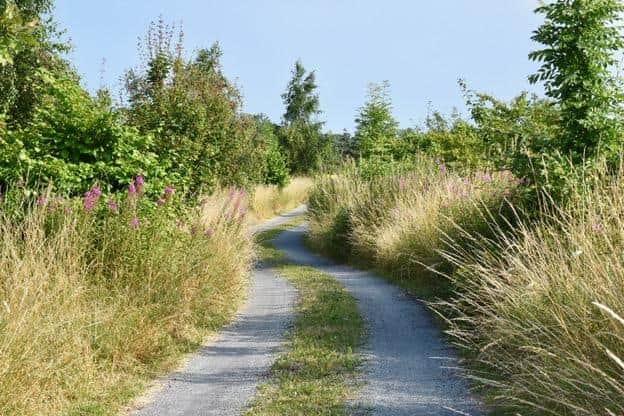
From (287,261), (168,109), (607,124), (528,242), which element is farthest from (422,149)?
(528,242)

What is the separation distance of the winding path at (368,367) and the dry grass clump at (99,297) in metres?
0.34

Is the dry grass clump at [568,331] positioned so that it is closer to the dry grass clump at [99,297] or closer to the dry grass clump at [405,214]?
the dry grass clump at [405,214]

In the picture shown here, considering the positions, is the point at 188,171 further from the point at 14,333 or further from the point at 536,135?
the point at 14,333

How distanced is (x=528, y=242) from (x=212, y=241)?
5325mm

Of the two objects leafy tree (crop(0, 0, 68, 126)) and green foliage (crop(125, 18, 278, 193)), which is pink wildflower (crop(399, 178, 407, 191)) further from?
leafy tree (crop(0, 0, 68, 126))

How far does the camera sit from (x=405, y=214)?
13414mm

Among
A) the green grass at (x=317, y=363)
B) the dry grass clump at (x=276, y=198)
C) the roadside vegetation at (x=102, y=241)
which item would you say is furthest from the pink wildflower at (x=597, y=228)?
the dry grass clump at (x=276, y=198)

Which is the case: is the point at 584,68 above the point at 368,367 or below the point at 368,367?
above

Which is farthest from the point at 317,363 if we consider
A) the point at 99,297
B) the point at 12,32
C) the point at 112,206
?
the point at 12,32

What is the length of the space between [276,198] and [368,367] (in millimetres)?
28807

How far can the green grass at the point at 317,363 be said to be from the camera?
545 cm

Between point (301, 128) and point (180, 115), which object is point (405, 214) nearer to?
point (180, 115)

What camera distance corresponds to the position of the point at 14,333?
463cm

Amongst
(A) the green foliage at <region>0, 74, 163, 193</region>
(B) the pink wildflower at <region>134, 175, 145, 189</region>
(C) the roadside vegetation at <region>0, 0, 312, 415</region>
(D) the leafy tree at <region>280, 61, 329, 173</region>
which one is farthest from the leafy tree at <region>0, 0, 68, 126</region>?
(D) the leafy tree at <region>280, 61, 329, 173</region>
